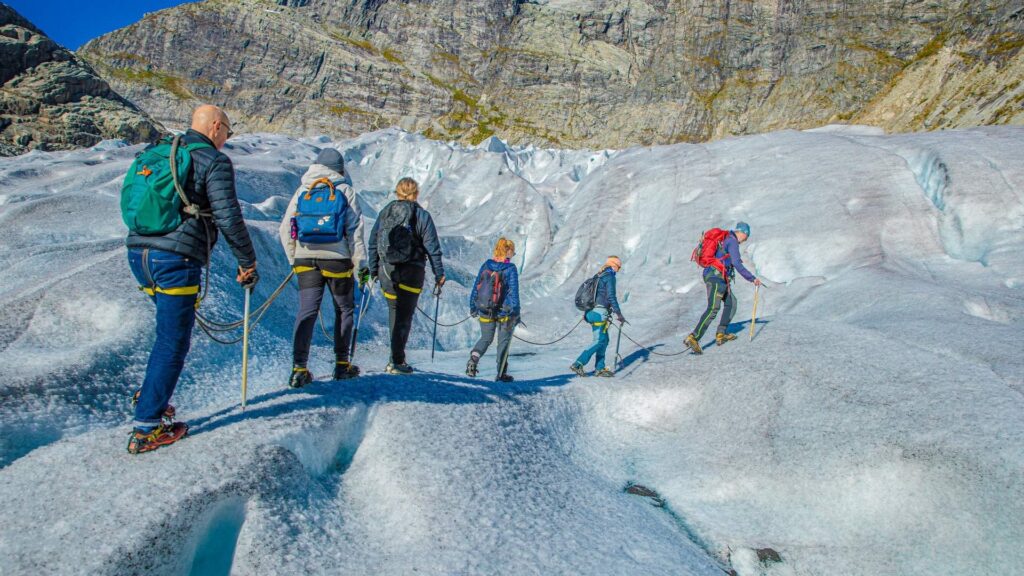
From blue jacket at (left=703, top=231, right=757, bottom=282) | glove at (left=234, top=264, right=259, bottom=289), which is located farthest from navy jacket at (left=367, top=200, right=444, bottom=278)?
blue jacket at (left=703, top=231, right=757, bottom=282)

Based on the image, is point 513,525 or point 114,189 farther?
point 114,189

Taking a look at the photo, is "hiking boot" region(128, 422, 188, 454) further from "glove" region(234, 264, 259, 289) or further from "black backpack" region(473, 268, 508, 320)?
"black backpack" region(473, 268, 508, 320)

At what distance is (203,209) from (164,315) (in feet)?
2.74

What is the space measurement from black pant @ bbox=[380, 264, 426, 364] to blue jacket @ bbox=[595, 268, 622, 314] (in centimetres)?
372

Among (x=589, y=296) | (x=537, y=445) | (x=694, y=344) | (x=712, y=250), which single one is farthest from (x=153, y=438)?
(x=712, y=250)

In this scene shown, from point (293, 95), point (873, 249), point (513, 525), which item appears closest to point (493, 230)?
point (873, 249)

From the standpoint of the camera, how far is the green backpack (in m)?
4.00

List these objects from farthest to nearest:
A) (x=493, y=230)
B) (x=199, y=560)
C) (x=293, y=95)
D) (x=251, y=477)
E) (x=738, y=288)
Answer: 1. (x=293, y=95)
2. (x=493, y=230)
3. (x=738, y=288)
4. (x=251, y=477)
5. (x=199, y=560)

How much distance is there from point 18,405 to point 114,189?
15.4m

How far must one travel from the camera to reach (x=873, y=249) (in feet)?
49.5

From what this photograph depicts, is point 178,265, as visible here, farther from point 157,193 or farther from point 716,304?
point 716,304

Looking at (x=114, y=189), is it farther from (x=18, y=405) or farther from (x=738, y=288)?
(x=738, y=288)

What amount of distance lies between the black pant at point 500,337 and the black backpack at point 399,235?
79.8 inches

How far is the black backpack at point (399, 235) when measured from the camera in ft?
21.5
